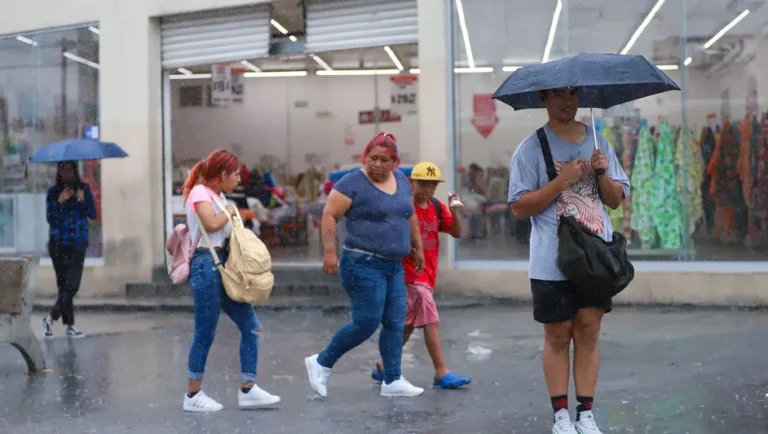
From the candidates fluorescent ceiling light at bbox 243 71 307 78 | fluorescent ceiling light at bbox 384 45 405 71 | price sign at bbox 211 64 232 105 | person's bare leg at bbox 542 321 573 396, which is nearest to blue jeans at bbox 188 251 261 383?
person's bare leg at bbox 542 321 573 396

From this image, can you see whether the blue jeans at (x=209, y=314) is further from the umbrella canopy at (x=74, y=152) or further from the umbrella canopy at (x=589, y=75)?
the umbrella canopy at (x=74, y=152)

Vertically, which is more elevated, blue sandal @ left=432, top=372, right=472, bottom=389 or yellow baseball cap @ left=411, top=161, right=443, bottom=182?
yellow baseball cap @ left=411, top=161, right=443, bottom=182

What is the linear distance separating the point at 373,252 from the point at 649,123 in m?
6.94

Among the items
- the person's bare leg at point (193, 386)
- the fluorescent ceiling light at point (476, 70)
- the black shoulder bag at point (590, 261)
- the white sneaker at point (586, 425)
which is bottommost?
the person's bare leg at point (193, 386)

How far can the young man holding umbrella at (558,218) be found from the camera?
6.04 meters

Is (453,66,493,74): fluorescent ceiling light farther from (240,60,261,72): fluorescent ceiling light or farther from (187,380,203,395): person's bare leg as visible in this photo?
(187,380,203,395): person's bare leg

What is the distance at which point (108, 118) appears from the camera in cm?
1639

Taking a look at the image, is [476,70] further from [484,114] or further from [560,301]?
[560,301]

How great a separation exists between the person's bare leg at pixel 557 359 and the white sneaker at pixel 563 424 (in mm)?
104

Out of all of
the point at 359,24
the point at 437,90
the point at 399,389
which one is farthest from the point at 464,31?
the point at 399,389

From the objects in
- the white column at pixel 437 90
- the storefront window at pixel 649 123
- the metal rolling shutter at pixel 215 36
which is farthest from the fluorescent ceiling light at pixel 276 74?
the storefront window at pixel 649 123

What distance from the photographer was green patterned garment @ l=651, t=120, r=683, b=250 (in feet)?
44.9

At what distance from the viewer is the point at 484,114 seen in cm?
1434

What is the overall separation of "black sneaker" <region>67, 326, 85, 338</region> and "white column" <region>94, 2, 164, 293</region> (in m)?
3.91
